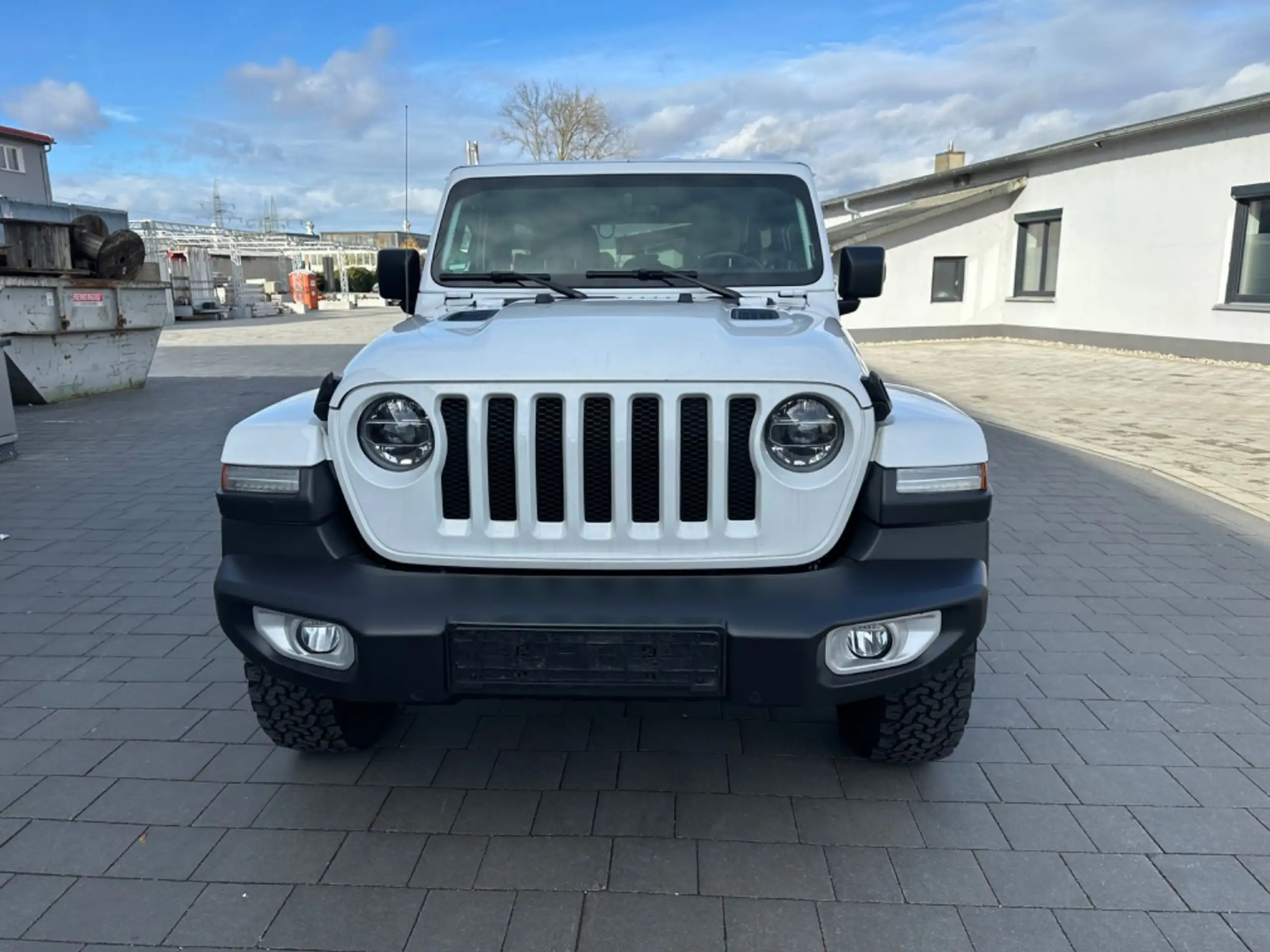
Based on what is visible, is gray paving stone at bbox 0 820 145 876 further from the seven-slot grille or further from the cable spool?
the cable spool

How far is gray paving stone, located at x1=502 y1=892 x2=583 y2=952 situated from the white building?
1534cm

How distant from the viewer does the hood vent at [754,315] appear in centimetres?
300

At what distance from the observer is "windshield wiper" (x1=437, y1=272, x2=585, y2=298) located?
3.64 metres

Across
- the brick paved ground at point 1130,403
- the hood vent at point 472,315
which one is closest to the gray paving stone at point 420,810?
the hood vent at point 472,315

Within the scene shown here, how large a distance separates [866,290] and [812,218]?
39cm

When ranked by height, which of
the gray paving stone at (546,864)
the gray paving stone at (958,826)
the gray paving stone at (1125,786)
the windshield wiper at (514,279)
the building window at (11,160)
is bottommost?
the gray paving stone at (546,864)

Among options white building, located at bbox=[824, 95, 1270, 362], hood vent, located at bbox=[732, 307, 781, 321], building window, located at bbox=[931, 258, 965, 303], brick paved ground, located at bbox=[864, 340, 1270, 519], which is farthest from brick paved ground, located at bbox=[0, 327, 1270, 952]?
building window, located at bbox=[931, 258, 965, 303]

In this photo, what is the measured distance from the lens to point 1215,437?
29.8ft

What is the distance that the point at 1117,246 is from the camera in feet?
56.0

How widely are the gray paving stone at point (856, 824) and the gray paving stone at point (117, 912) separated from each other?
5.68 feet

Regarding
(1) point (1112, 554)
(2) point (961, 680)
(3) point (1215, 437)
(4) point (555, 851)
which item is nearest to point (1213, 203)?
(3) point (1215, 437)

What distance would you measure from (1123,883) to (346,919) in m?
2.07

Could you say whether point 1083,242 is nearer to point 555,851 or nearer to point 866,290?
point 866,290

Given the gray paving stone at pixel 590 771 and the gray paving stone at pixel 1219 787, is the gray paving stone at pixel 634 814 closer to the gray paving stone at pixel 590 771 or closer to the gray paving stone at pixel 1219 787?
the gray paving stone at pixel 590 771
